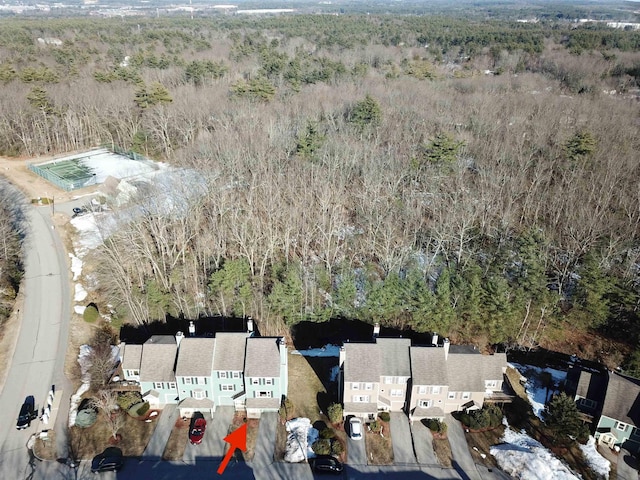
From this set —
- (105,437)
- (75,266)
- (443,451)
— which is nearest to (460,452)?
(443,451)

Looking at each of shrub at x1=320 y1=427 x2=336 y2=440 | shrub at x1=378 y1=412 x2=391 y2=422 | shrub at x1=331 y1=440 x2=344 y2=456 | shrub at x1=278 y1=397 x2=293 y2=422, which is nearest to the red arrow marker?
shrub at x1=278 y1=397 x2=293 y2=422

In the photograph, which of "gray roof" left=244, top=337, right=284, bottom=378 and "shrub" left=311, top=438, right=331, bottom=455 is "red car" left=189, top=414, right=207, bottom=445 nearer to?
Answer: "gray roof" left=244, top=337, right=284, bottom=378

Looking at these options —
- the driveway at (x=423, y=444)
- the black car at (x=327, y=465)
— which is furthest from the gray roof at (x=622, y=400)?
the black car at (x=327, y=465)

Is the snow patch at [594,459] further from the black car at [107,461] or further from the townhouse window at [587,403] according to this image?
the black car at [107,461]

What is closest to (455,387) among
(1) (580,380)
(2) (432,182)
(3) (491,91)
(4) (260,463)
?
(1) (580,380)

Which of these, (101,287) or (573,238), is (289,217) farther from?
(573,238)

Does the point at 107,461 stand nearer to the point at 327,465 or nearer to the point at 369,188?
the point at 327,465

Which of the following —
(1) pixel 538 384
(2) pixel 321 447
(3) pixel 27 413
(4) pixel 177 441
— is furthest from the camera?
(1) pixel 538 384
